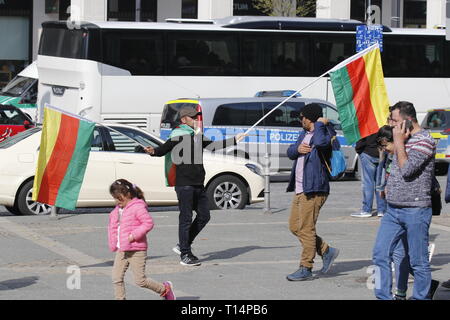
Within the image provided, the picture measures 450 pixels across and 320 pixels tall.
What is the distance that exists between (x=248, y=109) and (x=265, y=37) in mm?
5159

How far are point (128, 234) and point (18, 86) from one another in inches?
1028

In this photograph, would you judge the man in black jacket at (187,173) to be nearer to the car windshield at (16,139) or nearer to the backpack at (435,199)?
the backpack at (435,199)

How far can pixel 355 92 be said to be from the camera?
43.3ft

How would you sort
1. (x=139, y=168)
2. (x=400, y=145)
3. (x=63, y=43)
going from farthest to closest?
(x=63, y=43) → (x=139, y=168) → (x=400, y=145)

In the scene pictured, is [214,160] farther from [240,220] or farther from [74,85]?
[74,85]

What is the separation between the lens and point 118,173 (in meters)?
17.1

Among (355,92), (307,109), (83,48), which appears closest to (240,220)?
(355,92)

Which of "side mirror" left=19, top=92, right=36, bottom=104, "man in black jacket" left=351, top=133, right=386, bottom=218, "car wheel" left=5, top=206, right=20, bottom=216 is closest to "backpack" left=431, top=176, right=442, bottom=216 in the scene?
"man in black jacket" left=351, top=133, right=386, bottom=218

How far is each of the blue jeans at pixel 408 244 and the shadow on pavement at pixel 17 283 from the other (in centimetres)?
341

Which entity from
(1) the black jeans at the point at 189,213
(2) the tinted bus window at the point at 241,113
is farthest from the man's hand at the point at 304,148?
(2) the tinted bus window at the point at 241,113

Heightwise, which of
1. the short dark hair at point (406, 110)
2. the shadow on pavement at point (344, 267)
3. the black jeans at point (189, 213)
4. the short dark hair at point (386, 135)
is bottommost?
the shadow on pavement at point (344, 267)

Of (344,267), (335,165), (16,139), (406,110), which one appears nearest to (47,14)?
(16,139)

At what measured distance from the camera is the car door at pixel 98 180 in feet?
55.5

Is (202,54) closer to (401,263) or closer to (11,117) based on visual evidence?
(11,117)
